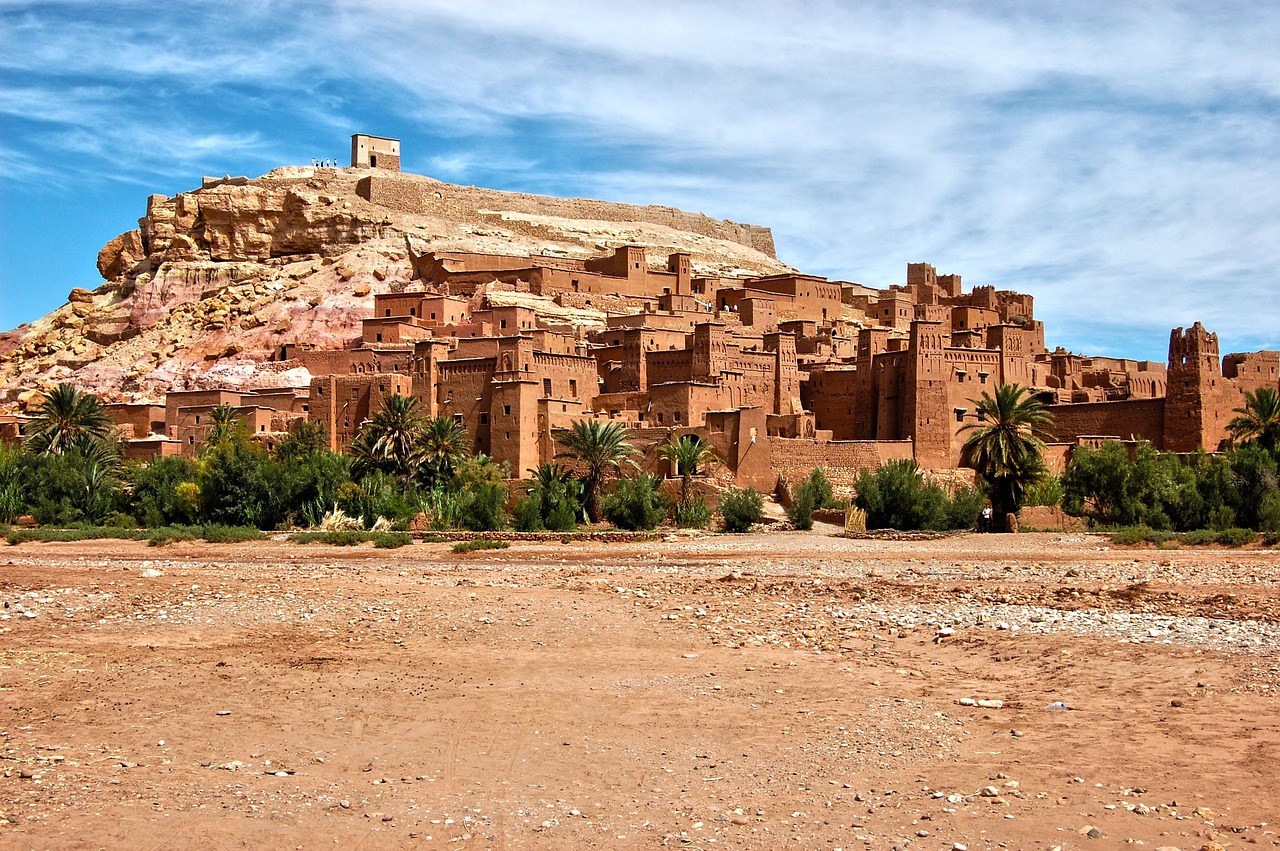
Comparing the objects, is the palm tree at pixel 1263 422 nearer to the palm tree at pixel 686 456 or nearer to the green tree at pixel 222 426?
the palm tree at pixel 686 456

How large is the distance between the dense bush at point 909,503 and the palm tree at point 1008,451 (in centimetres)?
92

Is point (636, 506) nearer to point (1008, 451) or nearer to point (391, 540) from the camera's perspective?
point (391, 540)

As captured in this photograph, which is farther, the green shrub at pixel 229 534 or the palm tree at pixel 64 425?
the palm tree at pixel 64 425

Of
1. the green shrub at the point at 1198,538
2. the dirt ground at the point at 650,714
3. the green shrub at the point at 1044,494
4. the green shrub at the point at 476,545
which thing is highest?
the green shrub at the point at 1044,494

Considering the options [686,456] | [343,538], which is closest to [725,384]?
[686,456]

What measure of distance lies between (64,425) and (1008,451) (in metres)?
31.0

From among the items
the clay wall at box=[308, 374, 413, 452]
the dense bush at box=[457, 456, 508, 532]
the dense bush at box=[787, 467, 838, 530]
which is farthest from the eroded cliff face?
the dense bush at box=[787, 467, 838, 530]

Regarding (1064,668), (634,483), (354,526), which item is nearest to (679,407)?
(634,483)

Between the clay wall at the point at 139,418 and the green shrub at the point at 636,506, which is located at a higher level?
the clay wall at the point at 139,418

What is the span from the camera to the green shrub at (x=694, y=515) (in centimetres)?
3603

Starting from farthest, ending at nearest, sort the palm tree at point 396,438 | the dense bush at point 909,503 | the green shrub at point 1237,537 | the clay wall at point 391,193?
the clay wall at point 391,193 → the palm tree at point 396,438 → the dense bush at point 909,503 → the green shrub at point 1237,537

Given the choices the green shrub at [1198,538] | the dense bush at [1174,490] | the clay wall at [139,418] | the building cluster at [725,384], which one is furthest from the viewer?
the clay wall at [139,418]

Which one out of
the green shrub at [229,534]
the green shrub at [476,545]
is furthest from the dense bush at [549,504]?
the green shrub at [229,534]

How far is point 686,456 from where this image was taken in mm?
36875
